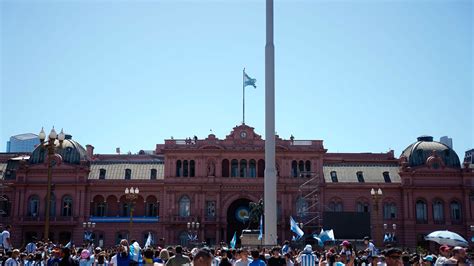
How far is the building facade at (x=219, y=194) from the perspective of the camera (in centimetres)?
6975

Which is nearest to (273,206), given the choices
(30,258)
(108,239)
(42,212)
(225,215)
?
(30,258)

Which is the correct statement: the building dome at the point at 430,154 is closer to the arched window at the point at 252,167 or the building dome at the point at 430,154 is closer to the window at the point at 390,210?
the window at the point at 390,210

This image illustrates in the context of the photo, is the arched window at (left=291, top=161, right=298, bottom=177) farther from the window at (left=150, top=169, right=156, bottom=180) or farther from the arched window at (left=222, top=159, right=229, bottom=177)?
the window at (left=150, top=169, right=156, bottom=180)

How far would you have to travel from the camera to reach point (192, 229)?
68.8 metres

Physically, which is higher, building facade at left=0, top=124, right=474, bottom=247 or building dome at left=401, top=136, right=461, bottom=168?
building dome at left=401, top=136, right=461, bottom=168

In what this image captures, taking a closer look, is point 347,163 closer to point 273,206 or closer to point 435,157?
point 435,157

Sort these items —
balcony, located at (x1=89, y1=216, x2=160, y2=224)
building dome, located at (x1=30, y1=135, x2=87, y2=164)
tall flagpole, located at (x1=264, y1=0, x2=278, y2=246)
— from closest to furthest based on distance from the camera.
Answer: tall flagpole, located at (x1=264, y1=0, x2=278, y2=246) < balcony, located at (x1=89, y1=216, x2=160, y2=224) < building dome, located at (x1=30, y1=135, x2=87, y2=164)

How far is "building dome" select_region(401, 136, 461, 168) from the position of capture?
73.2 meters

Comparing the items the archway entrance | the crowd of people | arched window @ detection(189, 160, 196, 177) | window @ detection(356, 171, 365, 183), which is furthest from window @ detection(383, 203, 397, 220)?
the crowd of people

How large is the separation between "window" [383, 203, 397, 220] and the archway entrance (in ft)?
54.3

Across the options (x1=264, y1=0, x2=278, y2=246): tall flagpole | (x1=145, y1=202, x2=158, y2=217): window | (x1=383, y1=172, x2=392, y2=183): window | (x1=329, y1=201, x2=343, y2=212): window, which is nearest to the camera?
(x1=264, y1=0, x2=278, y2=246): tall flagpole

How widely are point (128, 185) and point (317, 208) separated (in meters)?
22.8

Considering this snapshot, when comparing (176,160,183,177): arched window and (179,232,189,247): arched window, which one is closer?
(179,232,189,247): arched window

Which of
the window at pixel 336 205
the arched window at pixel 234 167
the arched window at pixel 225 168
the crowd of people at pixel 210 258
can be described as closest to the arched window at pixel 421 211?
the window at pixel 336 205
